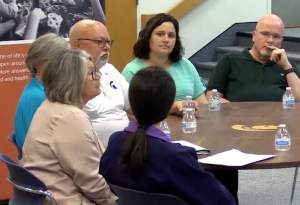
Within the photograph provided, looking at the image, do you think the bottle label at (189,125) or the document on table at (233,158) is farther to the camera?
the bottle label at (189,125)

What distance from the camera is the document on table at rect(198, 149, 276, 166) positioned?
2.59 metres

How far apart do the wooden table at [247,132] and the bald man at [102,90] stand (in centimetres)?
30

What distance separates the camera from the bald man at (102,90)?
345 cm

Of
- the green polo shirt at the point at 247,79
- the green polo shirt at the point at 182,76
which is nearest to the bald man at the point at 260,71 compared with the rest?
the green polo shirt at the point at 247,79

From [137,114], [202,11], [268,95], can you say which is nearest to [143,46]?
[268,95]

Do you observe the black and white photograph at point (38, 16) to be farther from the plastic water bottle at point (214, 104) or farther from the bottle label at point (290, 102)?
the bottle label at point (290, 102)

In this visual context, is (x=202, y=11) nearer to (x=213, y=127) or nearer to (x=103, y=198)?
(x=213, y=127)

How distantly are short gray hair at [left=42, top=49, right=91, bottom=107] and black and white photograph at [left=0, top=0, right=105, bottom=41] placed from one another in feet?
5.48

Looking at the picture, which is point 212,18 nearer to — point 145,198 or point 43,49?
point 43,49

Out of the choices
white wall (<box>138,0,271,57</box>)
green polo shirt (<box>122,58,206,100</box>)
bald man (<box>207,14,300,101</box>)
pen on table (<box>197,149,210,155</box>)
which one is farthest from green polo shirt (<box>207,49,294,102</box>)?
white wall (<box>138,0,271,57</box>)

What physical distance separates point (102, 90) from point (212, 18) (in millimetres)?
3568

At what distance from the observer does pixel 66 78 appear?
2670mm

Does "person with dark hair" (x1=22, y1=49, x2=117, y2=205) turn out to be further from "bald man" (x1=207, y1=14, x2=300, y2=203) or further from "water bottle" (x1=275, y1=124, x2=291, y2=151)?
"bald man" (x1=207, y1=14, x2=300, y2=203)

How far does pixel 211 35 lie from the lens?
6965 mm
